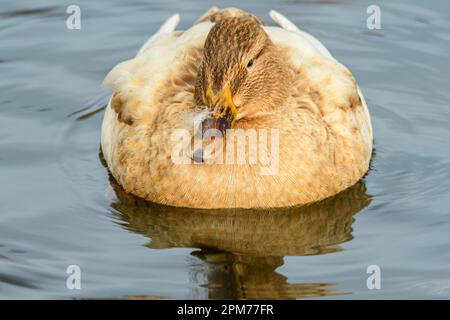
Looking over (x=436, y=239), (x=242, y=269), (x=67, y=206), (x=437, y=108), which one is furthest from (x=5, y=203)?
(x=437, y=108)

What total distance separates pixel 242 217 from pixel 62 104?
10.3ft

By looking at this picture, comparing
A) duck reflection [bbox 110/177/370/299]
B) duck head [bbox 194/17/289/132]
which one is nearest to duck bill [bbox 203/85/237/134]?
duck head [bbox 194/17/289/132]

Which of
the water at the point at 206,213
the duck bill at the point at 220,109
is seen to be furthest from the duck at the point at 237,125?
the water at the point at 206,213

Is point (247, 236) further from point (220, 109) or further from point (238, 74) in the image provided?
point (238, 74)

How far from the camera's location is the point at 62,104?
38.6 ft

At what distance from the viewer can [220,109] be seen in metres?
8.80

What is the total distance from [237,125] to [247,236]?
0.90 metres

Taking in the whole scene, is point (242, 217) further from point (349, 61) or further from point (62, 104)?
point (349, 61)

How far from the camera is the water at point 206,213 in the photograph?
27.4ft

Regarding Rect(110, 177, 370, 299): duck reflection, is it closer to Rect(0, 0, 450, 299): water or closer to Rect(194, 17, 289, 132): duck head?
Rect(0, 0, 450, 299): water

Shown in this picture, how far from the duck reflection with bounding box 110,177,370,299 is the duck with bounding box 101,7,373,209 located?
10 cm

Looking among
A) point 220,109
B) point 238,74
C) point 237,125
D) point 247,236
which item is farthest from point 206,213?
point 238,74

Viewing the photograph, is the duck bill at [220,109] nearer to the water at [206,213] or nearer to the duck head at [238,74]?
the duck head at [238,74]

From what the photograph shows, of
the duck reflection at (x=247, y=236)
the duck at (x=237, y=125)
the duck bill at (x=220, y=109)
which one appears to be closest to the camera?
the duck reflection at (x=247, y=236)
